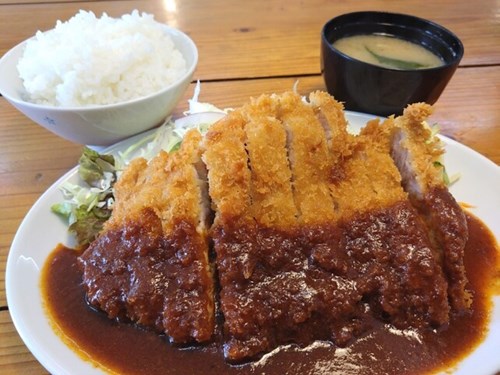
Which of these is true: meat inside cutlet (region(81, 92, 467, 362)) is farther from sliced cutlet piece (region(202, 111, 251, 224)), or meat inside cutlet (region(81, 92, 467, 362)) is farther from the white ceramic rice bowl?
the white ceramic rice bowl

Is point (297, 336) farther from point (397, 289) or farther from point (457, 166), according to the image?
point (457, 166)

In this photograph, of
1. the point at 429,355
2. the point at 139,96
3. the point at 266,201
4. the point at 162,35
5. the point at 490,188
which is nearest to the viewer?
the point at 429,355

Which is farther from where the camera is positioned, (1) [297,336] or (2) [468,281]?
(2) [468,281]

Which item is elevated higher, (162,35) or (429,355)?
(162,35)

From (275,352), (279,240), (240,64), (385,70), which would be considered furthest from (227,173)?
(240,64)

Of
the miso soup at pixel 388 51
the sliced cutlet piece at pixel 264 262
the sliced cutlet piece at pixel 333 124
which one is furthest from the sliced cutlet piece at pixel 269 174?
the miso soup at pixel 388 51

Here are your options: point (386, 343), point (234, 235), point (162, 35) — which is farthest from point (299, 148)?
point (162, 35)

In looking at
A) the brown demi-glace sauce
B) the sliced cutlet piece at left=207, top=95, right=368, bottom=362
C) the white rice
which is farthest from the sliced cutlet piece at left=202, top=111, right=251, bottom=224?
the white rice
